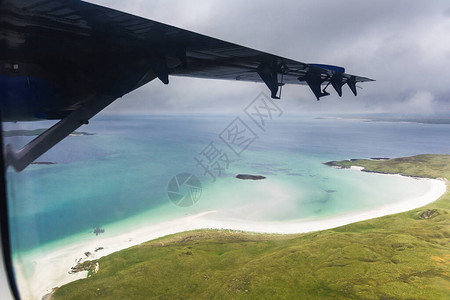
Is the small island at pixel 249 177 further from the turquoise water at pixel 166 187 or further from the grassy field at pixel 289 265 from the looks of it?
the grassy field at pixel 289 265

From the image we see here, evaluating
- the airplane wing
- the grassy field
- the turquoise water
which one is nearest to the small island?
the turquoise water

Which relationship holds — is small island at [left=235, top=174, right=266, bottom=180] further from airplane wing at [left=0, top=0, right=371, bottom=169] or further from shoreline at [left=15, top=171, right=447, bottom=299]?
airplane wing at [left=0, top=0, right=371, bottom=169]

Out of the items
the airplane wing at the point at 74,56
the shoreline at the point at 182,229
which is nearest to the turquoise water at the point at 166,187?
the shoreline at the point at 182,229

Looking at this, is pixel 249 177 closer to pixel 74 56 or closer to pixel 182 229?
pixel 182 229

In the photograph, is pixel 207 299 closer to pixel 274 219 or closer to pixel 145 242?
pixel 145 242

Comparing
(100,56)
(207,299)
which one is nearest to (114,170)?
(207,299)

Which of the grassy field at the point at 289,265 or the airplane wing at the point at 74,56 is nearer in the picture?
the airplane wing at the point at 74,56
